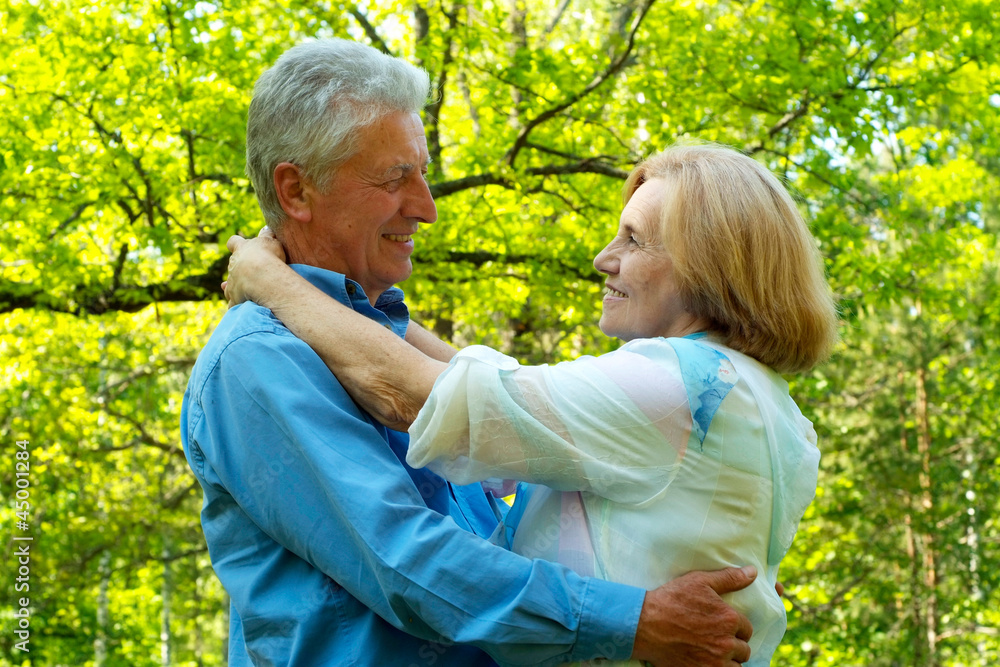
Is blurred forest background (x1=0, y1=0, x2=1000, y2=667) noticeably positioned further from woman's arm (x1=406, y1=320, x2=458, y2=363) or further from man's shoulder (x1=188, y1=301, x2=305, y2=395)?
man's shoulder (x1=188, y1=301, x2=305, y2=395)

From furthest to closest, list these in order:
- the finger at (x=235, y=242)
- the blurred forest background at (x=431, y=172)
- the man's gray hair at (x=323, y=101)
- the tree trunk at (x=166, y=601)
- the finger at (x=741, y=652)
Result: the tree trunk at (x=166, y=601) < the blurred forest background at (x=431, y=172) < the finger at (x=235, y=242) < the man's gray hair at (x=323, y=101) < the finger at (x=741, y=652)

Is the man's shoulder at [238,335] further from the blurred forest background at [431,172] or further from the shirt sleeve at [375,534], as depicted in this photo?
the blurred forest background at [431,172]

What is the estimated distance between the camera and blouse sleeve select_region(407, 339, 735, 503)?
137cm

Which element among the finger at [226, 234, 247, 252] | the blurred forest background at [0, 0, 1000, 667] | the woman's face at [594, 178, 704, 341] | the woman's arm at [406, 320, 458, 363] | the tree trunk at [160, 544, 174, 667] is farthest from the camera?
the tree trunk at [160, 544, 174, 667]

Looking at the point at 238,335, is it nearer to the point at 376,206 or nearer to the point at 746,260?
the point at 376,206

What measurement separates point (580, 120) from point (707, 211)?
5.02 meters

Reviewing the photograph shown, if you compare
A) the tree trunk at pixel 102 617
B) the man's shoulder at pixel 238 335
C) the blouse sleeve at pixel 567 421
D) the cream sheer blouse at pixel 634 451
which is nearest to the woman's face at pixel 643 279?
the cream sheer blouse at pixel 634 451

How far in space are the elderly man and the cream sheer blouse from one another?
0.07 m

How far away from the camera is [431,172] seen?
6648 millimetres

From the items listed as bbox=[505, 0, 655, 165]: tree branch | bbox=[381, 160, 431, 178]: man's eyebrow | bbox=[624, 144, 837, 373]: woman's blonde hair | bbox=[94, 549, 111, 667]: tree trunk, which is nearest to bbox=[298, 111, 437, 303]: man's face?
bbox=[381, 160, 431, 178]: man's eyebrow

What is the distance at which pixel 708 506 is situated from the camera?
1.43m

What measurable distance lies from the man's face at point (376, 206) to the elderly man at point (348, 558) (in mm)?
87

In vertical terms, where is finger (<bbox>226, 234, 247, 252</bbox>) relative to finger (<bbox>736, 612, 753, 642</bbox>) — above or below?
above

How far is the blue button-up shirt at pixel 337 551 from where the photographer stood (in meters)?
1.37
